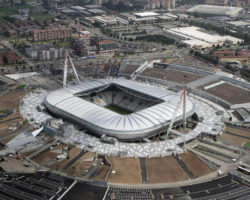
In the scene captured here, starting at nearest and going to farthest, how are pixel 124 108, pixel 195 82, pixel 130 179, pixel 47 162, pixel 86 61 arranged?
pixel 130 179
pixel 47 162
pixel 124 108
pixel 195 82
pixel 86 61

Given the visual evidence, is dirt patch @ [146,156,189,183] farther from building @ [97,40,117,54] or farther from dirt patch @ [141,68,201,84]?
building @ [97,40,117,54]

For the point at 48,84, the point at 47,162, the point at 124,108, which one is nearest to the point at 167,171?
the point at 47,162

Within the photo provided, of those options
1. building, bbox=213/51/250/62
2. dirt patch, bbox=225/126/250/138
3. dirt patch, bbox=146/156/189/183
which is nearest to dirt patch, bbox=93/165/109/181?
dirt patch, bbox=146/156/189/183

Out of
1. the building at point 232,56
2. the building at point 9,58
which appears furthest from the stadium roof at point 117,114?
the building at point 232,56

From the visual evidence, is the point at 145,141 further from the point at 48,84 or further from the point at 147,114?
the point at 48,84

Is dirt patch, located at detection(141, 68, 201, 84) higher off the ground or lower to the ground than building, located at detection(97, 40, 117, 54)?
lower

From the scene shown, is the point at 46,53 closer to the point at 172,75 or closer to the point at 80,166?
the point at 172,75

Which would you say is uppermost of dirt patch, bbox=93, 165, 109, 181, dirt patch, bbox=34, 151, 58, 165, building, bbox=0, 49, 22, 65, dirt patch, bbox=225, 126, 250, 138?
building, bbox=0, 49, 22, 65
